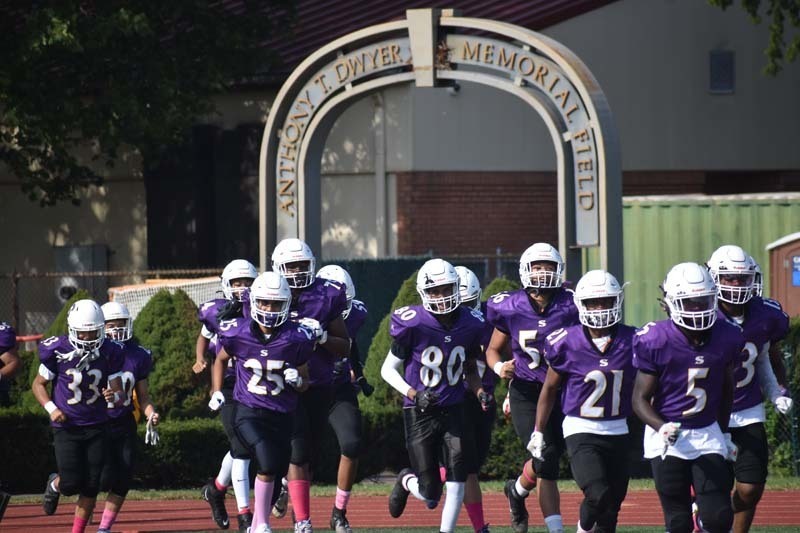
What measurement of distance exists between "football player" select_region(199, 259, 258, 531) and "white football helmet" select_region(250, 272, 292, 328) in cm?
44

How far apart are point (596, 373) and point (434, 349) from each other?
1.50 metres

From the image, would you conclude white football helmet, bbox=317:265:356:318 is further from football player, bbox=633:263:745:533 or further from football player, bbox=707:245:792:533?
football player, bbox=633:263:745:533

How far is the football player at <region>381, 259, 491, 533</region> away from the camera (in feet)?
33.7

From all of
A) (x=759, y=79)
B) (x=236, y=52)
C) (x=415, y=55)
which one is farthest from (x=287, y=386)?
(x=759, y=79)

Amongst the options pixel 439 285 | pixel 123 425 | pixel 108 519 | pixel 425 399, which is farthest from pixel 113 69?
pixel 425 399

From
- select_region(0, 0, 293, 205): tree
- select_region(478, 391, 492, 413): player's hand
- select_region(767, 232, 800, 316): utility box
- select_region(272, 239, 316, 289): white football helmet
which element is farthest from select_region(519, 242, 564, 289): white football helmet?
select_region(0, 0, 293, 205): tree

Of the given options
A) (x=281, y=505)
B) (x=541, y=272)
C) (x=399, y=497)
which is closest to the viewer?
(x=541, y=272)

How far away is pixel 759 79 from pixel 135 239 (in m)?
Answer: 10.6

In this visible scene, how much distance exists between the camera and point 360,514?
488 inches

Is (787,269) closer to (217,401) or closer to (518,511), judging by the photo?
(518,511)

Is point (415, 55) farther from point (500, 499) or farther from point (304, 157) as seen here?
point (500, 499)

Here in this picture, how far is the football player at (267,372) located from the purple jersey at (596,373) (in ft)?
6.04

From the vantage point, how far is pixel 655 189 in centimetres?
2562

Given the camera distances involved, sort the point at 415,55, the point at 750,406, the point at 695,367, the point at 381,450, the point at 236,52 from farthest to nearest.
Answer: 1. the point at 236,52
2. the point at 415,55
3. the point at 381,450
4. the point at 750,406
5. the point at 695,367
